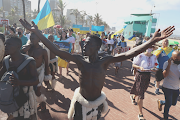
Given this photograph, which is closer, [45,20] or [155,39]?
[155,39]

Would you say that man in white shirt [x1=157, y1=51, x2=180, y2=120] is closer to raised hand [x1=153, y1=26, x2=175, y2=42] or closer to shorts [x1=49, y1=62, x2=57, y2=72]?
raised hand [x1=153, y1=26, x2=175, y2=42]

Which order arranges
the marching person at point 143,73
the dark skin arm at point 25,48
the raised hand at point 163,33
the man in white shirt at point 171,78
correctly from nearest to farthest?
the raised hand at point 163,33, the man in white shirt at point 171,78, the dark skin arm at point 25,48, the marching person at point 143,73

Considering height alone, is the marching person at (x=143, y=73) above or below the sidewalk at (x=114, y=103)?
above

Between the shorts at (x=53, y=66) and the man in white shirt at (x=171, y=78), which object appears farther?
the shorts at (x=53, y=66)

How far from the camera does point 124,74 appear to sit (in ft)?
26.7

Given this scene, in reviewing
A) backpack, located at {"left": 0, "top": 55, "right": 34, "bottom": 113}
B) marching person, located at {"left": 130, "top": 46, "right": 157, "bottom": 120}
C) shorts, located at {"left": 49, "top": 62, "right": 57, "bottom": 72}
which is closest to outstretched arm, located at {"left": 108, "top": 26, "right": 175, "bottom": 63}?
backpack, located at {"left": 0, "top": 55, "right": 34, "bottom": 113}

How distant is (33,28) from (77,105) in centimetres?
161

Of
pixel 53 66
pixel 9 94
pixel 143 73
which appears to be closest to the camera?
pixel 9 94

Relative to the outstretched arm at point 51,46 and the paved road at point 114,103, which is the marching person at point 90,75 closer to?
the outstretched arm at point 51,46

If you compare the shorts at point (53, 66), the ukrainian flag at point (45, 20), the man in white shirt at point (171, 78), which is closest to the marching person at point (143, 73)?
the man in white shirt at point (171, 78)

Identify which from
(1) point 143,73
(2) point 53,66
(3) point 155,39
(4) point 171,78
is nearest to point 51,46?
(3) point 155,39

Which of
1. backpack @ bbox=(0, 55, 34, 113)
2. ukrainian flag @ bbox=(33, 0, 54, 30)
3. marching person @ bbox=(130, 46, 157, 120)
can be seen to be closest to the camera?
backpack @ bbox=(0, 55, 34, 113)

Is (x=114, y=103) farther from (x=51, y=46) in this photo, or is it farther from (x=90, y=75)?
(x=51, y=46)

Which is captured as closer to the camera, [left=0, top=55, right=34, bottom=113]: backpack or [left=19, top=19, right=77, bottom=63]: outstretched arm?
[left=0, top=55, right=34, bottom=113]: backpack
